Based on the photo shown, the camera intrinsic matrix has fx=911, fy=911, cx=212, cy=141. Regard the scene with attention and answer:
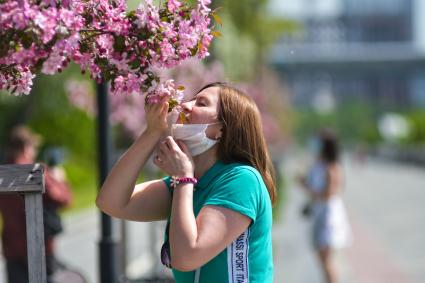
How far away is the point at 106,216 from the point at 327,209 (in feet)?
11.4

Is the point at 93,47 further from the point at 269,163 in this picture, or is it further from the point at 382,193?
the point at 382,193

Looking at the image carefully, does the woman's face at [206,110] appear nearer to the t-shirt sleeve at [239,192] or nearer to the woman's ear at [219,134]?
the woman's ear at [219,134]

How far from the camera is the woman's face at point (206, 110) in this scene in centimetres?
319

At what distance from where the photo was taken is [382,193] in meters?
31.3

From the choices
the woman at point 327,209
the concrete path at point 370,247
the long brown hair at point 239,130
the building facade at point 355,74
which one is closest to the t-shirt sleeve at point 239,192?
the long brown hair at point 239,130

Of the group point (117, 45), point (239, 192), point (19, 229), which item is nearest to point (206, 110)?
point (239, 192)

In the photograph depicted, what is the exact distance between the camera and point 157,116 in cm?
311

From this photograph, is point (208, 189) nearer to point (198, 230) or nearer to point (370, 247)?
point (198, 230)

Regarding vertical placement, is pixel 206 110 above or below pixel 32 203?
above

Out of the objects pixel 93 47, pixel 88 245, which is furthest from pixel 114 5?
pixel 88 245

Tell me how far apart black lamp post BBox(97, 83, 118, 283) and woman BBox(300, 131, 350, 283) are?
3.19 metres

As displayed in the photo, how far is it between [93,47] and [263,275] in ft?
3.18

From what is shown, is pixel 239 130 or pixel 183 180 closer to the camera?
pixel 183 180

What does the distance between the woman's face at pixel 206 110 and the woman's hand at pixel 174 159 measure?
116 mm
